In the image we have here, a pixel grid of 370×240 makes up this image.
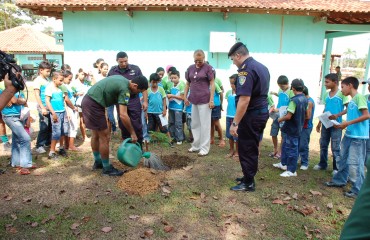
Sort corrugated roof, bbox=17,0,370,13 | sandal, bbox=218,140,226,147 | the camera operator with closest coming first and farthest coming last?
the camera operator
sandal, bbox=218,140,226,147
corrugated roof, bbox=17,0,370,13

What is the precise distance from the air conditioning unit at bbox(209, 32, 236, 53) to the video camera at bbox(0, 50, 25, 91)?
8.42 metres

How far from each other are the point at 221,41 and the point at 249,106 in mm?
6721

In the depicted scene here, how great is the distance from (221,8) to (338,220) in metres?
8.09

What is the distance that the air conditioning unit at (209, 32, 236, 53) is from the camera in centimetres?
1011

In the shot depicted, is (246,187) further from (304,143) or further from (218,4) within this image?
(218,4)

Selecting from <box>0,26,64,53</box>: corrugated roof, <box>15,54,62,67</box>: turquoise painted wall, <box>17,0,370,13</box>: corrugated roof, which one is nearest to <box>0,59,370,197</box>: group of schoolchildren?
<box>17,0,370,13</box>: corrugated roof

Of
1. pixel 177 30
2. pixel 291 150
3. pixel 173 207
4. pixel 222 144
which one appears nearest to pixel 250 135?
pixel 291 150

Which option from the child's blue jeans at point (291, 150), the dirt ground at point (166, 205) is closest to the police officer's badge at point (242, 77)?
the child's blue jeans at point (291, 150)

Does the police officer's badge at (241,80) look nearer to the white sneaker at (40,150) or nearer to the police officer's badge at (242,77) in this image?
the police officer's badge at (242,77)

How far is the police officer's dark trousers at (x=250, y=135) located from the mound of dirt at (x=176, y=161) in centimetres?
150

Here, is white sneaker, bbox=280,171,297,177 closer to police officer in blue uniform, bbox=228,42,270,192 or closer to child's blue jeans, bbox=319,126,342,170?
child's blue jeans, bbox=319,126,342,170

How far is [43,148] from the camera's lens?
5.90 meters

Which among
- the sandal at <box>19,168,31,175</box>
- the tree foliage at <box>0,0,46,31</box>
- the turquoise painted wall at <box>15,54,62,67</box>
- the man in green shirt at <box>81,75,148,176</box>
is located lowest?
the sandal at <box>19,168,31,175</box>

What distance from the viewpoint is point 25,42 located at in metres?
27.1
